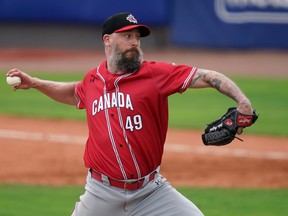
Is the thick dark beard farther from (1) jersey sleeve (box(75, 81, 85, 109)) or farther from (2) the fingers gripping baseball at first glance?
(2) the fingers gripping baseball

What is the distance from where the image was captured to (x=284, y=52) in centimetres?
2262

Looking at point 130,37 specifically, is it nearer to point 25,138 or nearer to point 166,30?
point 25,138

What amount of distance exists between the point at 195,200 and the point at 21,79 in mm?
3754

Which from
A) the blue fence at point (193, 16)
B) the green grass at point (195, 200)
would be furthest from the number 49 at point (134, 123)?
the blue fence at point (193, 16)

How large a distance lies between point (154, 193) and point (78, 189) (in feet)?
14.3

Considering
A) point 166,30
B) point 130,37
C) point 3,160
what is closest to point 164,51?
point 166,30

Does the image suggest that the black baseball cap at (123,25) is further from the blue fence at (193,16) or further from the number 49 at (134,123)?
the blue fence at (193,16)

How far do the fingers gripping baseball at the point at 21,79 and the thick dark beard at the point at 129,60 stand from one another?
2.79 feet

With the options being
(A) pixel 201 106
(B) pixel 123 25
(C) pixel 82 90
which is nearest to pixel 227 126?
(B) pixel 123 25

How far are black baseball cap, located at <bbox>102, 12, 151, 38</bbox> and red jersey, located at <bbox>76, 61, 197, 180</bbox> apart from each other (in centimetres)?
26

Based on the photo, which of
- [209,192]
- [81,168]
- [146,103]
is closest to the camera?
[146,103]

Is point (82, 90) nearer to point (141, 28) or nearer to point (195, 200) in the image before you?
point (141, 28)

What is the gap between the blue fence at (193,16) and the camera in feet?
73.5

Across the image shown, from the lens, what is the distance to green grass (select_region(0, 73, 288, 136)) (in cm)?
1508
